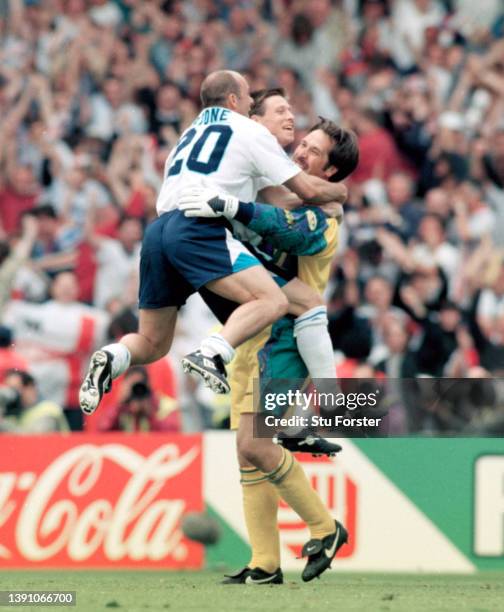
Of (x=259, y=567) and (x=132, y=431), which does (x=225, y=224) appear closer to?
(x=259, y=567)

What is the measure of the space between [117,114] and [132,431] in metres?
5.55

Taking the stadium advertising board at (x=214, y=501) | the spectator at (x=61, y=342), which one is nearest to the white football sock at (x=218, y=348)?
the stadium advertising board at (x=214, y=501)

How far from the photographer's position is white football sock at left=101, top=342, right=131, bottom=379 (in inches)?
305

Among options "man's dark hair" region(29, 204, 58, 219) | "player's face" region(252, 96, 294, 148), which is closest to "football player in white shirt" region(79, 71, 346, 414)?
"player's face" region(252, 96, 294, 148)

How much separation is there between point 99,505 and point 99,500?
3 centimetres

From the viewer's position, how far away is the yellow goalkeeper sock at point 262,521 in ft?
26.9

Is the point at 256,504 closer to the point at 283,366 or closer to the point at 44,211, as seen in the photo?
the point at 283,366

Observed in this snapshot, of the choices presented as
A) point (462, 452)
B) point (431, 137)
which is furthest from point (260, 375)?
point (431, 137)

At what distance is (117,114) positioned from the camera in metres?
15.6

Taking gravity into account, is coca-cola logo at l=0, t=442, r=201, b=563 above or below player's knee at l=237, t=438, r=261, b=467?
below

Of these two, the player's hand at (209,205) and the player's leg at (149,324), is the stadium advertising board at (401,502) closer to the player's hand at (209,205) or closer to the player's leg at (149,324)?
the player's leg at (149,324)

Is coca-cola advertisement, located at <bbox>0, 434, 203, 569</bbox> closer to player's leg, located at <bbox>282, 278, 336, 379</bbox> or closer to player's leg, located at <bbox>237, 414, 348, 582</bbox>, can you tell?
player's leg, located at <bbox>237, 414, 348, 582</bbox>

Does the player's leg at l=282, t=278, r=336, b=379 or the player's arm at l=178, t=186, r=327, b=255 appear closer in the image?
the player's arm at l=178, t=186, r=327, b=255

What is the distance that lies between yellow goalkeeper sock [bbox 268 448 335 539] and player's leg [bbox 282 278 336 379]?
48 cm
